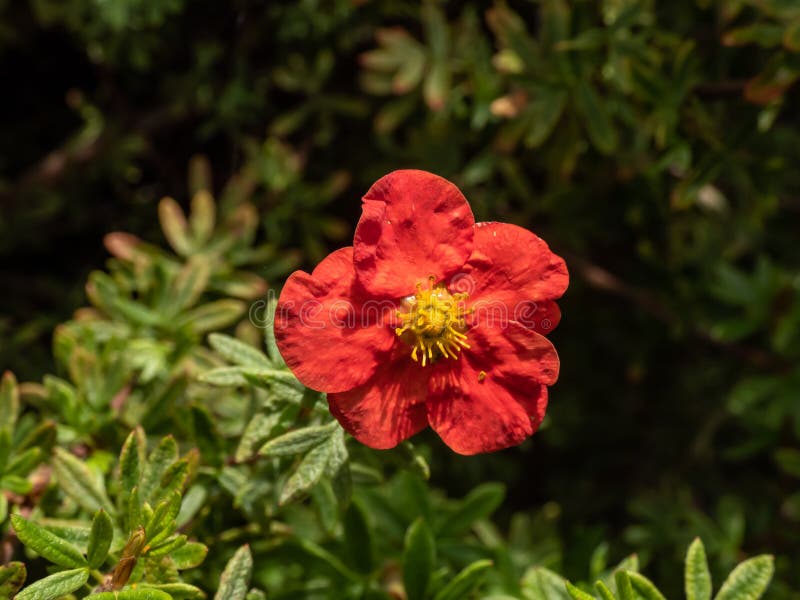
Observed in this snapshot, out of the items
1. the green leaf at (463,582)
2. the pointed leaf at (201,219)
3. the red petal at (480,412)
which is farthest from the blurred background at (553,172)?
the red petal at (480,412)

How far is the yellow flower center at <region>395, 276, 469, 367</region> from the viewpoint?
50.5 inches

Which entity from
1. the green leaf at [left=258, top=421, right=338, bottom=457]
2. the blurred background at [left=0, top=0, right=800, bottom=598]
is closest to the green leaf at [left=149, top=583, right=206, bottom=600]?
the green leaf at [left=258, top=421, right=338, bottom=457]

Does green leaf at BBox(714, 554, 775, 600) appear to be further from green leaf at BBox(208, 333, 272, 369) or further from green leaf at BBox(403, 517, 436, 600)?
green leaf at BBox(208, 333, 272, 369)

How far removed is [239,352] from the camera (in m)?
1.44

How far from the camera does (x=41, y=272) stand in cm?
262

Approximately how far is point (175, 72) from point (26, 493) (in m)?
1.65

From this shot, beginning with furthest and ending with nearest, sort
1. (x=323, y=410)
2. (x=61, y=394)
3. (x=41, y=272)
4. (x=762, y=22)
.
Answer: (x=41, y=272)
(x=762, y=22)
(x=61, y=394)
(x=323, y=410)

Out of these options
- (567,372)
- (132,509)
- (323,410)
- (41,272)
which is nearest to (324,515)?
(323,410)

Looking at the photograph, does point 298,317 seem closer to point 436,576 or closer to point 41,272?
point 436,576

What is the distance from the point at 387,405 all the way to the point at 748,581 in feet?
2.26

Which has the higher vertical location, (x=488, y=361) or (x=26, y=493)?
(x=488, y=361)

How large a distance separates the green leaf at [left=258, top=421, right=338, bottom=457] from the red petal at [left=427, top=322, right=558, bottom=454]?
0.61ft

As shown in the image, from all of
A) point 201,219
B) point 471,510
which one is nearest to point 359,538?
point 471,510

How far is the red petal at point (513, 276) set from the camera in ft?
4.11
